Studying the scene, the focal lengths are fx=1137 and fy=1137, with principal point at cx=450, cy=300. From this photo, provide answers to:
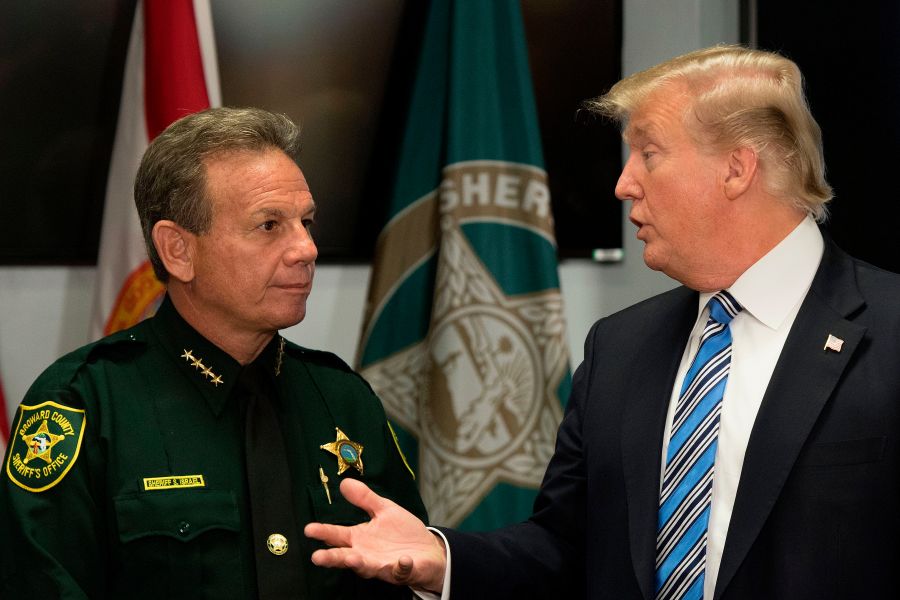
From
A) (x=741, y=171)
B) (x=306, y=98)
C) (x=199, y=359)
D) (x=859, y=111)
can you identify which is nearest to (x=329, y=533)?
(x=199, y=359)

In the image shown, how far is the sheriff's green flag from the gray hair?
1.06 meters

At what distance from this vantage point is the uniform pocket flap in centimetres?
180

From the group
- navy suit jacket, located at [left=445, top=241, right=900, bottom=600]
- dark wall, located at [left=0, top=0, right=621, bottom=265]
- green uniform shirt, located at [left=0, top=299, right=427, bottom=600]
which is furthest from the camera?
dark wall, located at [left=0, top=0, right=621, bottom=265]

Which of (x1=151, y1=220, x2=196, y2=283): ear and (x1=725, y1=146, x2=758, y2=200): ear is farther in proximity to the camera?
(x1=151, y1=220, x2=196, y2=283): ear

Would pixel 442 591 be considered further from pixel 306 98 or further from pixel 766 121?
pixel 306 98

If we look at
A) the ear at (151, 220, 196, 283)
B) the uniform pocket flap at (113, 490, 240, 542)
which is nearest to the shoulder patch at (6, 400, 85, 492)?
the uniform pocket flap at (113, 490, 240, 542)

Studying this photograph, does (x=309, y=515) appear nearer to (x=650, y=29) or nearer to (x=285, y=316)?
(x=285, y=316)

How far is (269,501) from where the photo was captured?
1.92 m

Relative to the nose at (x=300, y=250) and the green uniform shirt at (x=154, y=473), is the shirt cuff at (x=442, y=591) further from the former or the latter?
the nose at (x=300, y=250)

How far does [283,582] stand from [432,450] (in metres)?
1.16

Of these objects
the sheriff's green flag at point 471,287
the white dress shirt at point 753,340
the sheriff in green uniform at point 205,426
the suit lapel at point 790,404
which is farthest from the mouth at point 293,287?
the sheriff's green flag at point 471,287

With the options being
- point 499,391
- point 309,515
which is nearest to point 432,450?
point 499,391

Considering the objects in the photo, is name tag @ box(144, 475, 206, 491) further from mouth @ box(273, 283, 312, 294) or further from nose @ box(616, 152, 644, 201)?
nose @ box(616, 152, 644, 201)

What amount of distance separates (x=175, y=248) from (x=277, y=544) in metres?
0.56
